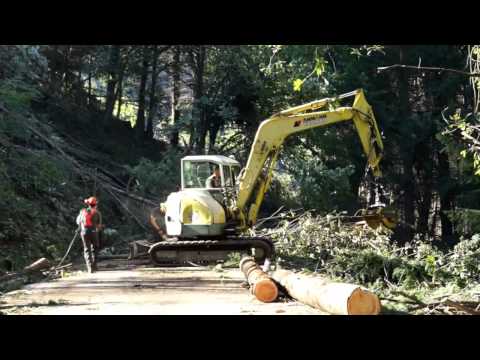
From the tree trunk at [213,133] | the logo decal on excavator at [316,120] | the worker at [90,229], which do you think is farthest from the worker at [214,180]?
the tree trunk at [213,133]

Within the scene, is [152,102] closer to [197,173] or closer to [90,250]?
[197,173]

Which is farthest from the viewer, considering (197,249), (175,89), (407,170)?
(175,89)

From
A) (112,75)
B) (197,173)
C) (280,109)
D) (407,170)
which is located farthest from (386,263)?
(112,75)

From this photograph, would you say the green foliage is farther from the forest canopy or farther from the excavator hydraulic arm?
the forest canopy

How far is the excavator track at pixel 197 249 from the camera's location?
1742 centimetres

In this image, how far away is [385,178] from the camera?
112 ft

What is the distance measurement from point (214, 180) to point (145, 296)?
269 inches

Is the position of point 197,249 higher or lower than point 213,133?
lower

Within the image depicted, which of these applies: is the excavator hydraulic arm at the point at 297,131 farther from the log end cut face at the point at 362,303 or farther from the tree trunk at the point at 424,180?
the tree trunk at the point at 424,180

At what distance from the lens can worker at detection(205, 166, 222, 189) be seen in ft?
59.4

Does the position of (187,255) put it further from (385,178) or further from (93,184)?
(385,178)

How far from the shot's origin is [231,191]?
18.3 m

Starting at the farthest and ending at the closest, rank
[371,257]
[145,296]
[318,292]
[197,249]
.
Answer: [197,249] < [371,257] < [145,296] < [318,292]
